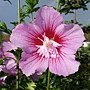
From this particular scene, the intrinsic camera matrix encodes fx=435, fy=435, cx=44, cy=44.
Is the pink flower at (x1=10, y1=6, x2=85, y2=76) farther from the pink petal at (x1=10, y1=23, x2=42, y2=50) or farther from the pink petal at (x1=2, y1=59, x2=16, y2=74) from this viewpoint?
the pink petal at (x1=2, y1=59, x2=16, y2=74)

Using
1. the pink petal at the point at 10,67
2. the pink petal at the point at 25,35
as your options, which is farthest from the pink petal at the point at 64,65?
the pink petal at the point at 10,67

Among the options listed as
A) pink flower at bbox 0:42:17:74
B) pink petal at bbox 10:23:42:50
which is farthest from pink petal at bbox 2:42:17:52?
pink petal at bbox 10:23:42:50

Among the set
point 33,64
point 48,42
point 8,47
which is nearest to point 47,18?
point 48,42

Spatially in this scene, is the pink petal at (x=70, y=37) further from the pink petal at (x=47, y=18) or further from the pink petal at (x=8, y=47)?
the pink petal at (x=8, y=47)

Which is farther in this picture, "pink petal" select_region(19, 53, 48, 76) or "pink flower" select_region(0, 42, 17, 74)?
"pink flower" select_region(0, 42, 17, 74)

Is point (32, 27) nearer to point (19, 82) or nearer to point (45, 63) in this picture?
point (45, 63)

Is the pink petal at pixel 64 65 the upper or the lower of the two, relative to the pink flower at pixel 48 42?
lower

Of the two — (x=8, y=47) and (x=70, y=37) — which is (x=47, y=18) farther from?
(x=8, y=47)
